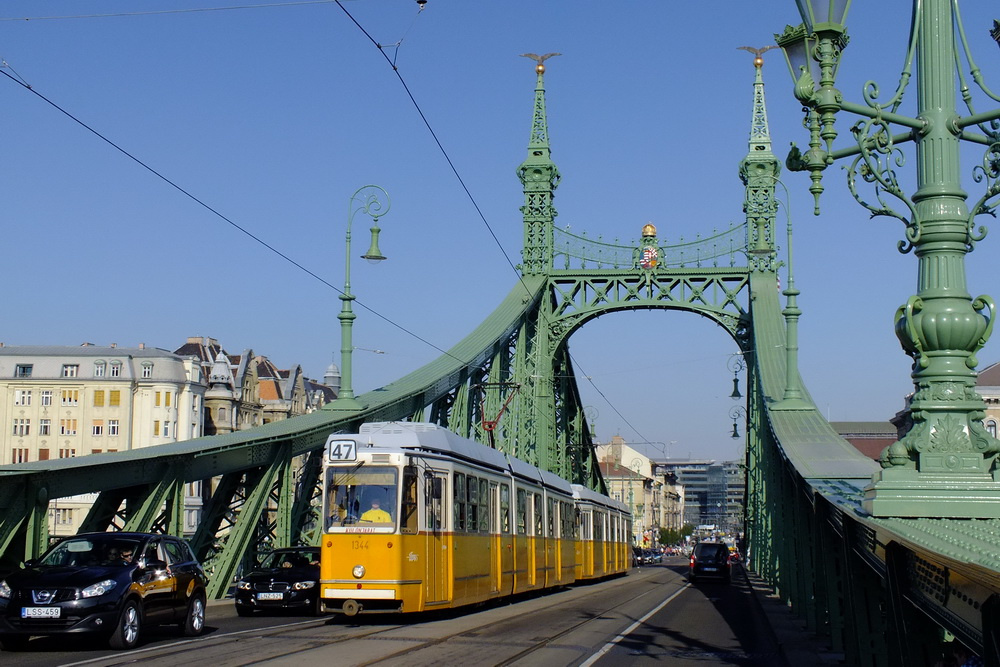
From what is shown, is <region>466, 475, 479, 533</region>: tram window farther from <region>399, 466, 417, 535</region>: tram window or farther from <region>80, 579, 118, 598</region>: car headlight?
<region>80, 579, 118, 598</region>: car headlight

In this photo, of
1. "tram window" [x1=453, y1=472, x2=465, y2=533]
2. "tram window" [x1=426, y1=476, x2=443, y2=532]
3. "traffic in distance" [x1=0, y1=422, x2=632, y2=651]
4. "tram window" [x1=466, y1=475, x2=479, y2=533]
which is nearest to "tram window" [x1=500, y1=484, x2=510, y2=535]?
"traffic in distance" [x1=0, y1=422, x2=632, y2=651]

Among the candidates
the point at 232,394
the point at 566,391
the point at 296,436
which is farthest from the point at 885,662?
the point at 232,394

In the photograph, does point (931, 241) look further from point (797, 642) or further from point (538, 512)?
point (538, 512)

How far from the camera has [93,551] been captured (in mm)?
14211

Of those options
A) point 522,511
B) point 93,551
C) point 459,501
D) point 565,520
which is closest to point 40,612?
point 93,551

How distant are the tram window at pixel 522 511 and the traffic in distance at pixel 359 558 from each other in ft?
0.06

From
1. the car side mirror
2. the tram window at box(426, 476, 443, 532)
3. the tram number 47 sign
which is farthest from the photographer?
the tram window at box(426, 476, 443, 532)

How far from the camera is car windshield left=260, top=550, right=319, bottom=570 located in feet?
67.3

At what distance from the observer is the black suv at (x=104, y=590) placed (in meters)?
12.8

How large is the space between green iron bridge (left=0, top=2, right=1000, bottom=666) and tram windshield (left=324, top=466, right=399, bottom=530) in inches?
136

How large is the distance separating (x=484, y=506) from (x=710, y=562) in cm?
2397

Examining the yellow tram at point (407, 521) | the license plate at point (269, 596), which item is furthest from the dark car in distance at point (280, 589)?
the yellow tram at point (407, 521)

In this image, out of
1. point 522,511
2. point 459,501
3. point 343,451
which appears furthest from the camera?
point 522,511

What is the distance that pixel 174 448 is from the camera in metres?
20.2
